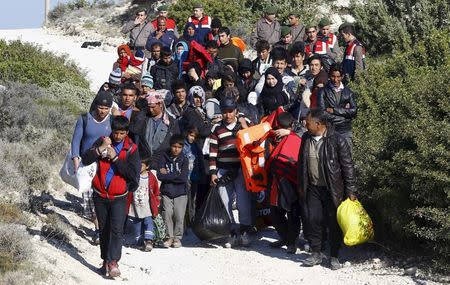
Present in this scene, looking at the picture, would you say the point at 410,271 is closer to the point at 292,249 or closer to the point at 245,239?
the point at 292,249

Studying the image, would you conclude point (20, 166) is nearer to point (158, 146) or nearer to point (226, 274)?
point (158, 146)

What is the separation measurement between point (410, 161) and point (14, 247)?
13.4ft

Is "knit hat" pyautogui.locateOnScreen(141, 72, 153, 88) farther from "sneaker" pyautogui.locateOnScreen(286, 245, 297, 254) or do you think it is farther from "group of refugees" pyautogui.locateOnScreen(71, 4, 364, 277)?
"sneaker" pyautogui.locateOnScreen(286, 245, 297, 254)

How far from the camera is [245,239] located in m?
11.5

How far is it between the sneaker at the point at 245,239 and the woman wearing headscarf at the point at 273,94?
6.25 feet

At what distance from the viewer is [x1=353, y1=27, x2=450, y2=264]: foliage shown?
31.7 feet

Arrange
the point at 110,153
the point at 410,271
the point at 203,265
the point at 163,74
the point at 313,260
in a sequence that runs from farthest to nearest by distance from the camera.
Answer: the point at 163,74 → the point at 203,265 → the point at 313,260 → the point at 410,271 → the point at 110,153

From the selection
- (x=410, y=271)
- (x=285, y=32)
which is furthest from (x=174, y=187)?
(x=285, y=32)

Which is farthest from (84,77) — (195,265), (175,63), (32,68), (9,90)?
(195,265)

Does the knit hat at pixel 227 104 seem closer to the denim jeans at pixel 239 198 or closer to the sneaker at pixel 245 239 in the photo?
the denim jeans at pixel 239 198

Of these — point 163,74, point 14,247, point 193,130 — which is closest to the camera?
point 14,247

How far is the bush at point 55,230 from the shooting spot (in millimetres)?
10539

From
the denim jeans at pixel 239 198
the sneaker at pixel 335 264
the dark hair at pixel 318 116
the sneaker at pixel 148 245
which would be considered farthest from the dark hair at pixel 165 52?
the sneaker at pixel 335 264

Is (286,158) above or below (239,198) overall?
above
